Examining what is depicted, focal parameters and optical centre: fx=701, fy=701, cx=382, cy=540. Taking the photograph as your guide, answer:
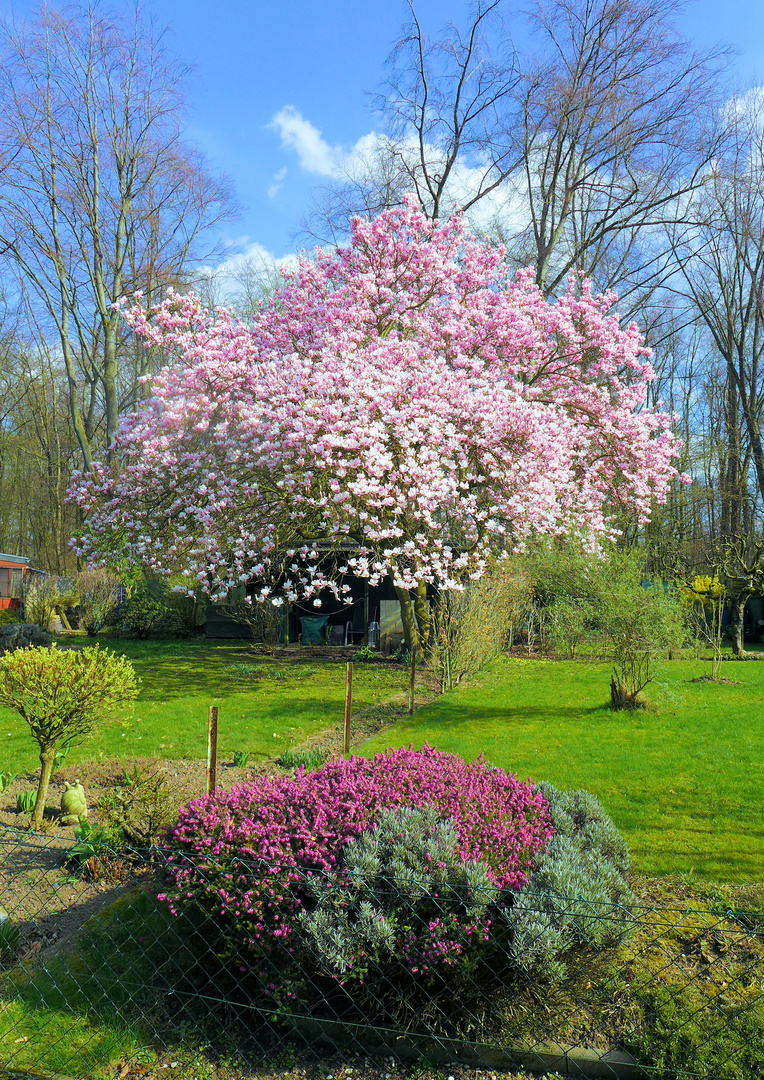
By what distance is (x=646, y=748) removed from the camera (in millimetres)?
7664

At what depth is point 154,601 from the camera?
19.1 meters

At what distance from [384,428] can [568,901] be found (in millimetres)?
7353

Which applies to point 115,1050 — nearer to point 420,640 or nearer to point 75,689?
point 75,689

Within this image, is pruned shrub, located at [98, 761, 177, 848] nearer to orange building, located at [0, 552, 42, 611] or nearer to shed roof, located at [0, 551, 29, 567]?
orange building, located at [0, 552, 42, 611]

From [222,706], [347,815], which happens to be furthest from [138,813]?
[222,706]

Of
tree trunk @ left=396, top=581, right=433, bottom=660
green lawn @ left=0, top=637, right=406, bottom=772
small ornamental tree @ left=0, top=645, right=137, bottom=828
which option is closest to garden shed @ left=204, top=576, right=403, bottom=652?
green lawn @ left=0, top=637, right=406, bottom=772

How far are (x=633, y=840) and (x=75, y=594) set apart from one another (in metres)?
19.0

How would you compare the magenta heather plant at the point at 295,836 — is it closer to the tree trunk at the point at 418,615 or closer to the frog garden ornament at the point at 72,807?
the frog garden ornament at the point at 72,807

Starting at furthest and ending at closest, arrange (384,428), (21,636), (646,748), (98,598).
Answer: (98,598) < (21,636) < (384,428) < (646,748)

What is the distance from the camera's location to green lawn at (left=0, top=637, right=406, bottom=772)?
7944 mm

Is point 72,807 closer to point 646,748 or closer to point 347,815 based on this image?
point 347,815

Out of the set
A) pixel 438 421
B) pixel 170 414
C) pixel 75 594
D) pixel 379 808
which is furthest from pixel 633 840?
pixel 75 594

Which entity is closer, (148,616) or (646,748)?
(646,748)

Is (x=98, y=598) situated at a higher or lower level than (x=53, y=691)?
higher
